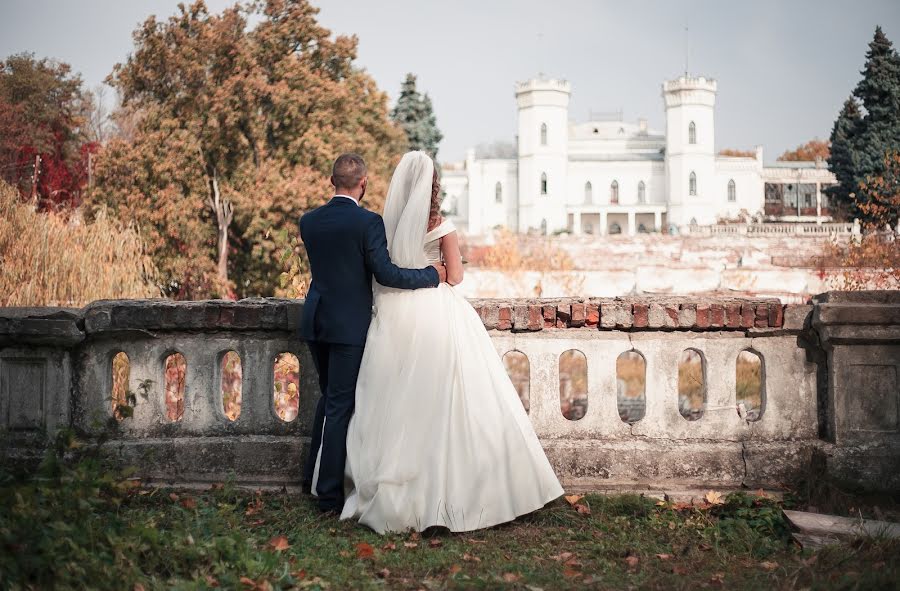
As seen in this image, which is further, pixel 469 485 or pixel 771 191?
pixel 771 191

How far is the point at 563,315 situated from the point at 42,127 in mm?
30691

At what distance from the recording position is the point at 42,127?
30969 mm

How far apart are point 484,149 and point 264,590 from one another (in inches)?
3349

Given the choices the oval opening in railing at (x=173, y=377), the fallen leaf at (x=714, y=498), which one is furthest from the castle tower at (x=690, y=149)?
the fallen leaf at (x=714, y=498)

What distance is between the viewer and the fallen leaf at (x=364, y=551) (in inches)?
152

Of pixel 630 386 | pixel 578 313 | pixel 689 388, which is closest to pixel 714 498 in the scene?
pixel 578 313

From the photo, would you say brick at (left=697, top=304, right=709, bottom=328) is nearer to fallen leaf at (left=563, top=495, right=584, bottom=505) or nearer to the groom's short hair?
fallen leaf at (left=563, top=495, right=584, bottom=505)

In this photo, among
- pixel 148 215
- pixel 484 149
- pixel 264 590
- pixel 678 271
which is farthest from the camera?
pixel 484 149

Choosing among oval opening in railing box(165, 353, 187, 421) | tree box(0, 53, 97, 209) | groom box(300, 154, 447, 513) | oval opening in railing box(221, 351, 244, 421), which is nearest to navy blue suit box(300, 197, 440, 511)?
groom box(300, 154, 447, 513)

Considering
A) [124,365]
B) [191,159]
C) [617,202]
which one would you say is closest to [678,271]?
[191,159]

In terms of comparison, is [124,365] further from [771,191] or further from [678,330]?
[771,191]

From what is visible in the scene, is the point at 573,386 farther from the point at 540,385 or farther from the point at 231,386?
the point at 540,385

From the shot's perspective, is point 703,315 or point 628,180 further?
point 628,180

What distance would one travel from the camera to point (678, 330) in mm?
4969
